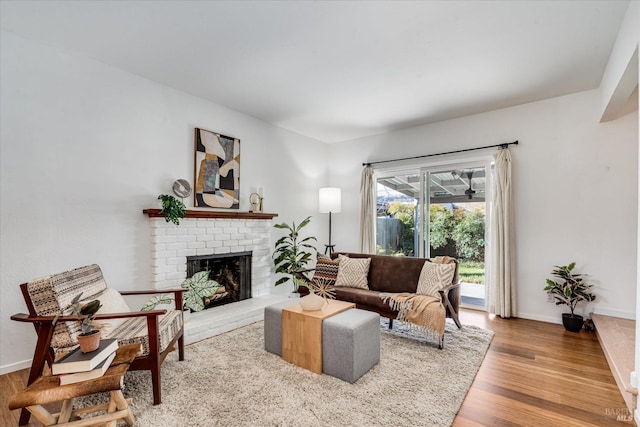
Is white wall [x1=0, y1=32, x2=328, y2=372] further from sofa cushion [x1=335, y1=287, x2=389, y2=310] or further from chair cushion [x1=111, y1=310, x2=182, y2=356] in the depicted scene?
sofa cushion [x1=335, y1=287, x2=389, y2=310]

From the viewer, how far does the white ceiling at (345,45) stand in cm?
224

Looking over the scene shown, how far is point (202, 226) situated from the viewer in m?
3.74

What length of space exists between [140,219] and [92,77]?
4.64 ft

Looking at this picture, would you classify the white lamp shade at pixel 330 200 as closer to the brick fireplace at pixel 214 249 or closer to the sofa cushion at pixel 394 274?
the brick fireplace at pixel 214 249

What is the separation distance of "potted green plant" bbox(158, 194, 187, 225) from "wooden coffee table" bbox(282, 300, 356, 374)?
1556 mm

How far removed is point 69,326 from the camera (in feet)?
6.52

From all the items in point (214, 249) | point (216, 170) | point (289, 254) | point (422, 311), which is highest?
point (216, 170)

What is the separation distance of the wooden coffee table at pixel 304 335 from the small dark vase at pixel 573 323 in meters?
2.60

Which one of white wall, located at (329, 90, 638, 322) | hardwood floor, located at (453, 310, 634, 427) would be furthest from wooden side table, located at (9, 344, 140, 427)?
white wall, located at (329, 90, 638, 322)

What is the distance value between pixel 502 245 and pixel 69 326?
14.4ft

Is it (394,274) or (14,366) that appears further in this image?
(394,274)

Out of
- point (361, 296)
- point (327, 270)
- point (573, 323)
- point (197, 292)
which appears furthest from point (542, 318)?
point (197, 292)

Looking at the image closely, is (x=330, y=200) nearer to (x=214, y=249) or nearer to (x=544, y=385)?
(x=214, y=249)

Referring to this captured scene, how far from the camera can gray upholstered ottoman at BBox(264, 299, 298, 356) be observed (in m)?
2.77
